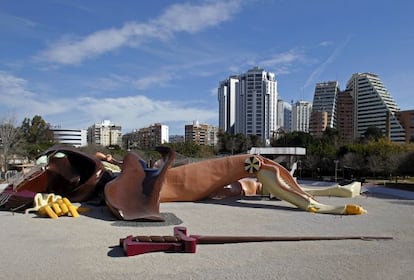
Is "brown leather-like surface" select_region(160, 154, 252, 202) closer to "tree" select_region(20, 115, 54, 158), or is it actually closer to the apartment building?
"tree" select_region(20, 115, 54, 158)

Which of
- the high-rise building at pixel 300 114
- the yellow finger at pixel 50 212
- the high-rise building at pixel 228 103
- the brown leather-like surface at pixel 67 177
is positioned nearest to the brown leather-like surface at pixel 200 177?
the brown leather-like surface at pixel 67 177

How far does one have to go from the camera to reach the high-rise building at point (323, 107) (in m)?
103

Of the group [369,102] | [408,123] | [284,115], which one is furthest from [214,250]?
[284,115]

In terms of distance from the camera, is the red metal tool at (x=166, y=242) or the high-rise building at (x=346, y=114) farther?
the high-rise building at (x=346, y=114)

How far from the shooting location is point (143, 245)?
10.9m

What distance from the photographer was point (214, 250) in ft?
37.6

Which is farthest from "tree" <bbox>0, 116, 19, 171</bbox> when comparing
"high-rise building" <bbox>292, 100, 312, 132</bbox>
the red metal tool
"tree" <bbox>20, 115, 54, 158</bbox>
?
"high-rise building" <bbox>292, 100, 312, 132</bbox>

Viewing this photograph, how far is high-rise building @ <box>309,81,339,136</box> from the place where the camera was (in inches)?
4043

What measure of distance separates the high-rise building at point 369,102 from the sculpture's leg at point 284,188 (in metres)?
70.9

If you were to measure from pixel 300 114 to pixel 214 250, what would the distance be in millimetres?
127971

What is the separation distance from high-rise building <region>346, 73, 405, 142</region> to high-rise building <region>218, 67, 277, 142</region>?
67.1 ft

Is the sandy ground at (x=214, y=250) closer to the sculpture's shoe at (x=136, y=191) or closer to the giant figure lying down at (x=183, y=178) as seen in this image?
the sculpture's shoe at (x=136, y=191)

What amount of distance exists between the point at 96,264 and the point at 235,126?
106 meters

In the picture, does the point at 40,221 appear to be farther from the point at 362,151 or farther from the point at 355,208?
the point at 362,151
